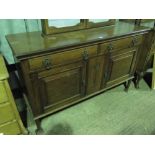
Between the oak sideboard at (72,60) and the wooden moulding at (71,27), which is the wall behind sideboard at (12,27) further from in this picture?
the wooden moulding at (71,27)

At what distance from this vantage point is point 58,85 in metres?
1.33

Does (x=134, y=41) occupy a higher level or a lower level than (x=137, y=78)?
higher

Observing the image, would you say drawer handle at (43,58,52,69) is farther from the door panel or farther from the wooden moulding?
the door panel

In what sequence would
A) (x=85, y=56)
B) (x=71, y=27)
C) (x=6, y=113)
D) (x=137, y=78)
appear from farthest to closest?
(x=137, y=78)
(x=71, y=27)
(x=85, y=56)
(x=6, y=113)

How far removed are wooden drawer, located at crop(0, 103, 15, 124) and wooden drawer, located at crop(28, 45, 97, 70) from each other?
0.37 metres

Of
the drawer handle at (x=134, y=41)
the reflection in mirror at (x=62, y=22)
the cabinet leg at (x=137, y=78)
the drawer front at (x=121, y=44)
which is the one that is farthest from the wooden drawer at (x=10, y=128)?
the cabinet leg at (x=137, y=78)

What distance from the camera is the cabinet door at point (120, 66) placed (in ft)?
5.16

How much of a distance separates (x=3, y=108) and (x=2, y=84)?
0.76ft

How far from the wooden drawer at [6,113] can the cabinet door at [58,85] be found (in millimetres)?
224

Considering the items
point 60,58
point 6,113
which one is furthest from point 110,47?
point 6,113

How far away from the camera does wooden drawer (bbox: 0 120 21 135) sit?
50.2 inches

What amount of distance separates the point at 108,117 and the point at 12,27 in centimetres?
137

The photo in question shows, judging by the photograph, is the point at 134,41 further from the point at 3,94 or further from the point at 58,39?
the point at 3,94

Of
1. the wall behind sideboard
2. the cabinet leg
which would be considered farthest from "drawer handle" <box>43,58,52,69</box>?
the cabinet leg
